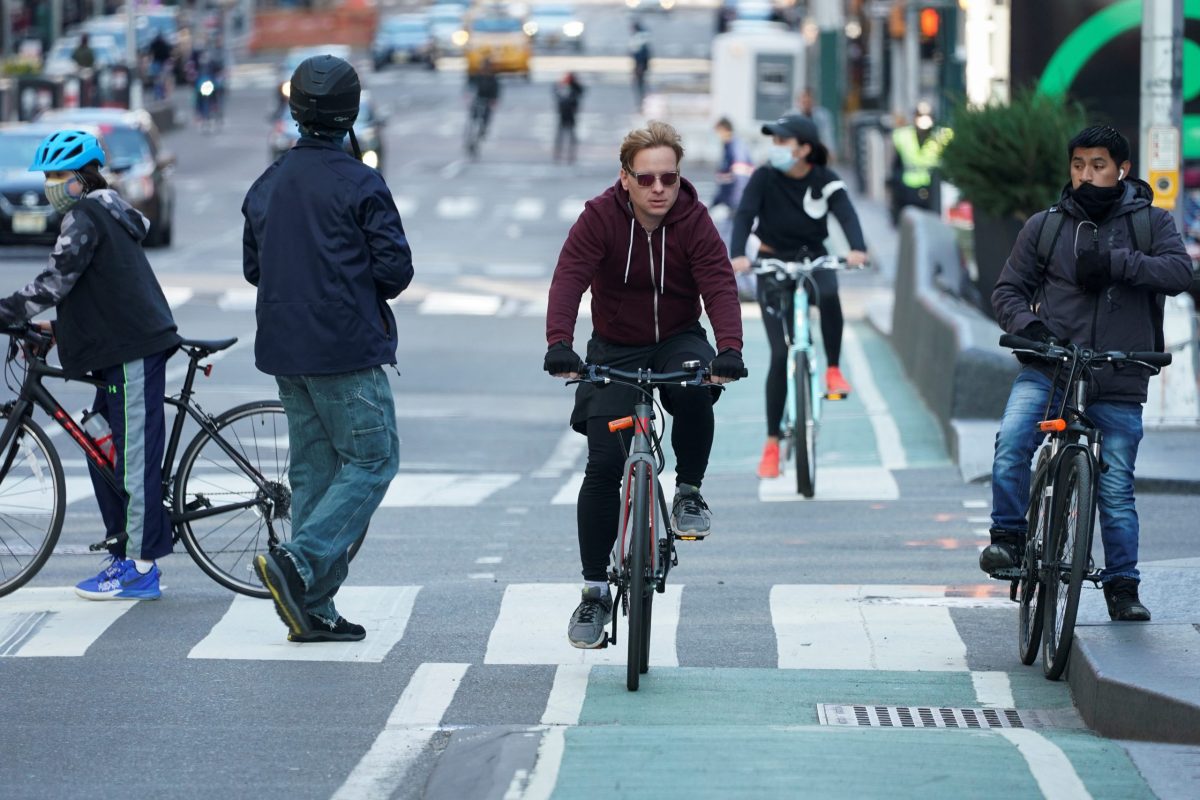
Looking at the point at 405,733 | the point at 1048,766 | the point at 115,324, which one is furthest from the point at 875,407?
the point at 1048,766

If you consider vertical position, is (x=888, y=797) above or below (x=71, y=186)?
below

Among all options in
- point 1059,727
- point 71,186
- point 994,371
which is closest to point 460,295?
point 994,371

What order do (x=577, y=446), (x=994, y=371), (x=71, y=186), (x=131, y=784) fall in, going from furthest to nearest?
(x=577, y=446) < (x=994, y=371) < (x=71, y=186) < (x=131, y=784)

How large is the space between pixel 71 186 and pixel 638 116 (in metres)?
50.3

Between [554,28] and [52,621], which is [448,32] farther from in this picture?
[52,621]

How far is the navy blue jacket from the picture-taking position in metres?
7.38

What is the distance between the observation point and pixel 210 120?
5788 cm

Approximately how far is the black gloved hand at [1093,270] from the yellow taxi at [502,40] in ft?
205

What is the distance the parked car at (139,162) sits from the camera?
29.5 m

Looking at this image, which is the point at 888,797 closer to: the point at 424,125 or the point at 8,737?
the point at 8,737

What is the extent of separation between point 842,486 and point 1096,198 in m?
4.73

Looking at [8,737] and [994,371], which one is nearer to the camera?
[8,737]

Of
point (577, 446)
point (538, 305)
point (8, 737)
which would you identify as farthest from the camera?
point (538, 305)

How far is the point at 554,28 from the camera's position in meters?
80.9
